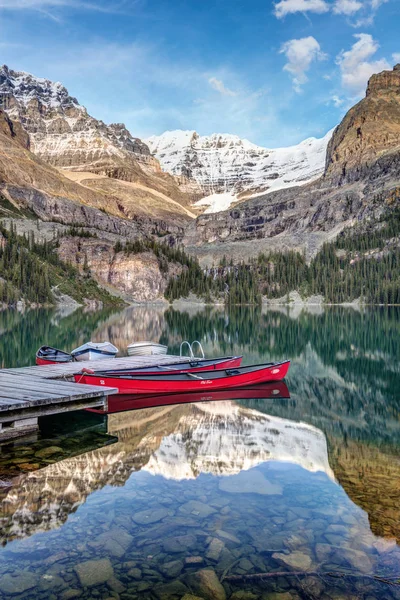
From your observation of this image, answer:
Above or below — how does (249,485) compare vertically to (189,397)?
above

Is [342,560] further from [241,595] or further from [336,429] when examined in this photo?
[336,429]

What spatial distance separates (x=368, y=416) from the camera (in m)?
18.7

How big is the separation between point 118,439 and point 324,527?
800 cm

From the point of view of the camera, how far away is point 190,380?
73.8 ft

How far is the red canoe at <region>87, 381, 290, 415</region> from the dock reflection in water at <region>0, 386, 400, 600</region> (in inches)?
228

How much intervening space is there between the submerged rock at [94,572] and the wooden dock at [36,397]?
772cm

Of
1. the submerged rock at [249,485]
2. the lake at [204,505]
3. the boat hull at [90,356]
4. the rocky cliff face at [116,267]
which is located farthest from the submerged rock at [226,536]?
the rocky cliff face at [116,267]

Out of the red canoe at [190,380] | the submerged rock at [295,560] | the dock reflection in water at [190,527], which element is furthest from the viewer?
the red canoe at [190,380]

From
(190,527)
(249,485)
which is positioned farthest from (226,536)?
(249,485)

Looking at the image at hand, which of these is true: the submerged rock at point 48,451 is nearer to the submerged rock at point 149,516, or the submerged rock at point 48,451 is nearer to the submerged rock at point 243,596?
the submerged rock at point 149,516

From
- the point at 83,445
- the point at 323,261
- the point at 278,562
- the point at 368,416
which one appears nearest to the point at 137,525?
the point at 278,562

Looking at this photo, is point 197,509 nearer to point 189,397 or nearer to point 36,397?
point 36,397

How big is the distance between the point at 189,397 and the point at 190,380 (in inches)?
36.4

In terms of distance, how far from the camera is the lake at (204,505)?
7.27 metres
